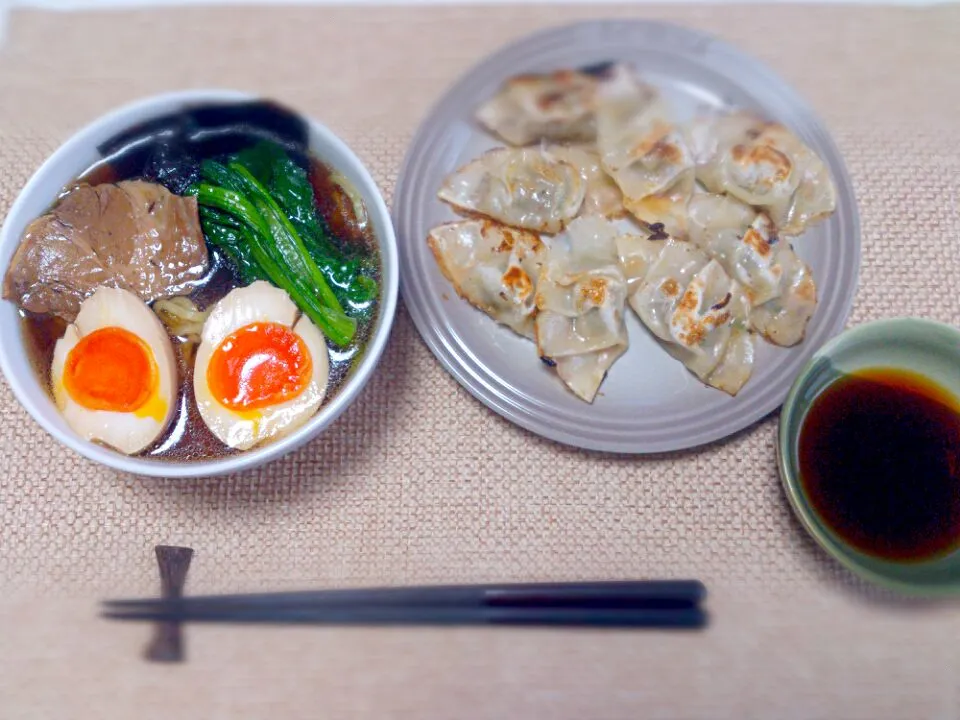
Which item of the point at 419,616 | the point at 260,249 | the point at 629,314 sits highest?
the point at 260,249

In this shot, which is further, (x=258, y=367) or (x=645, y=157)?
(x=645, y=157)

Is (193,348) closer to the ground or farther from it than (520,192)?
closer to the ground

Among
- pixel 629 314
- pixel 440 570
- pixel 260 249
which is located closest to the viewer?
pixel 260 249

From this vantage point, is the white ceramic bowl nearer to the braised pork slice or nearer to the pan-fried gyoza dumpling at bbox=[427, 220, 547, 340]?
the braised pork slice

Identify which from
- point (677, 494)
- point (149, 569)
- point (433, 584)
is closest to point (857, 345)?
point (677, 494)

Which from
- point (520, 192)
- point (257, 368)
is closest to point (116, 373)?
point (257, 368)

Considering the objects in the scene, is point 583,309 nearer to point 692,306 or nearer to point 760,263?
point 692,306

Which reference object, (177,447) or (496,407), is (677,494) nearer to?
(496,407)
